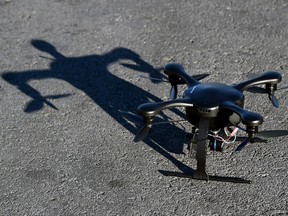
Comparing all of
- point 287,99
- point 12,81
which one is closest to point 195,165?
point 287,99

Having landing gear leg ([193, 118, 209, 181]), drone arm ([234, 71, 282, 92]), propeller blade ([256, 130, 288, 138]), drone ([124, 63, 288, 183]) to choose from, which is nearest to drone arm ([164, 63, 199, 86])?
drone ([124, 63, 288, 183])

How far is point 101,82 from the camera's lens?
4.37 m

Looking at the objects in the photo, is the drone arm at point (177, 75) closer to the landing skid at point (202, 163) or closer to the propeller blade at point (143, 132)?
the landing skid at point (202, 163)

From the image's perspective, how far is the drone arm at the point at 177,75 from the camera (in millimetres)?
3643

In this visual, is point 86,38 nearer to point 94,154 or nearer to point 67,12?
point 67,12

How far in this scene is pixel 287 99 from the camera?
407 centimetres

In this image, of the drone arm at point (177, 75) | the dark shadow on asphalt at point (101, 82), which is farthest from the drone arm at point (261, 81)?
the dark shadow on asphalt at point (101, 82)

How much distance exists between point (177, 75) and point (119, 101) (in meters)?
0.57

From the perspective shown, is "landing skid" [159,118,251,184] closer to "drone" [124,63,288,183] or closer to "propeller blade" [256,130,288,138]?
"drone" [124,63,288,183]

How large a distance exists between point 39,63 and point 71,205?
157 centimetres

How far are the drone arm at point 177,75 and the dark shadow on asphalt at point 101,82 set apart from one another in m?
0.28

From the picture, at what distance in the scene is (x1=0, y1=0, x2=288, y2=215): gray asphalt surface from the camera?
335cm

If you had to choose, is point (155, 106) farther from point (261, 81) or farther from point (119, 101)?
point (119, 101)

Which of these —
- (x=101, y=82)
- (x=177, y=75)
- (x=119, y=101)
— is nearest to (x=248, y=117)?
(x=177, y=75)
